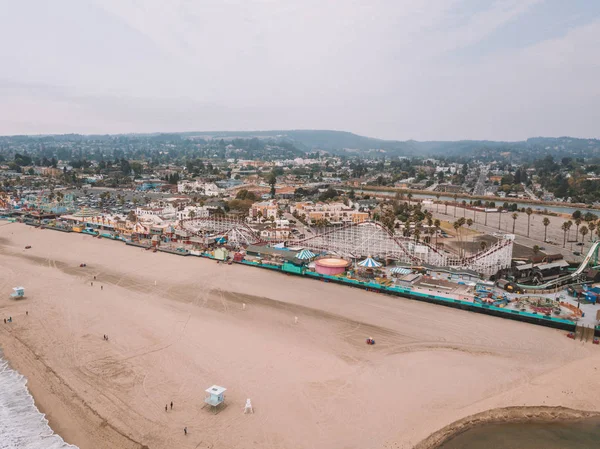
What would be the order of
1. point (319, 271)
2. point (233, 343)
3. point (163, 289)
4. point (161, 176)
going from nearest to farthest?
point (233, 343)
point (163, 289)
point (319, 271)
point (161, 176)

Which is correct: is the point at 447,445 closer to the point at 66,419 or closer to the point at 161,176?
the point at 66,419

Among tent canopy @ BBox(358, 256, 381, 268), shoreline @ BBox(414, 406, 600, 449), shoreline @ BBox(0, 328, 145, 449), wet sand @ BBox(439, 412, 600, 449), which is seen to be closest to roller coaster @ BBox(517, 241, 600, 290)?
tent canopy @ BBox(358, 256, 381, 268)

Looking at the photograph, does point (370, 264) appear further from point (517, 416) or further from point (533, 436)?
point (533, 436)

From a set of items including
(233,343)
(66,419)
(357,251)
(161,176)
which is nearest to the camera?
(66,419)

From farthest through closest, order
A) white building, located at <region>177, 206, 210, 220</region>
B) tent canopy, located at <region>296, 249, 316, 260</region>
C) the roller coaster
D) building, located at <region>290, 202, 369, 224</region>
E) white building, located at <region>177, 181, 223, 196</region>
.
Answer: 1. white building, located at <region>177, 181, 223, 196</region>
2. building, located at <region>290, 202, 369, 224</region>
3. white building, located at <region>177, 206, 210, 220</region>
4. tent canopy, located at <region>296, 249, 316, 260</region>
5. the roller coaster

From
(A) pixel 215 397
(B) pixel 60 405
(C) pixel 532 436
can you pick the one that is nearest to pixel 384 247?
(C) pixel 532 436

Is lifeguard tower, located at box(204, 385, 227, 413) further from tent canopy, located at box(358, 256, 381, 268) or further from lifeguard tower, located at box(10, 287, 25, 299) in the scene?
tent canopy, located at box(358, 256, 381, 268)

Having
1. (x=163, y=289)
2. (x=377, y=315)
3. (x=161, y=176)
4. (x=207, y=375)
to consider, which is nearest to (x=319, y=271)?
(x=377, y=315)
